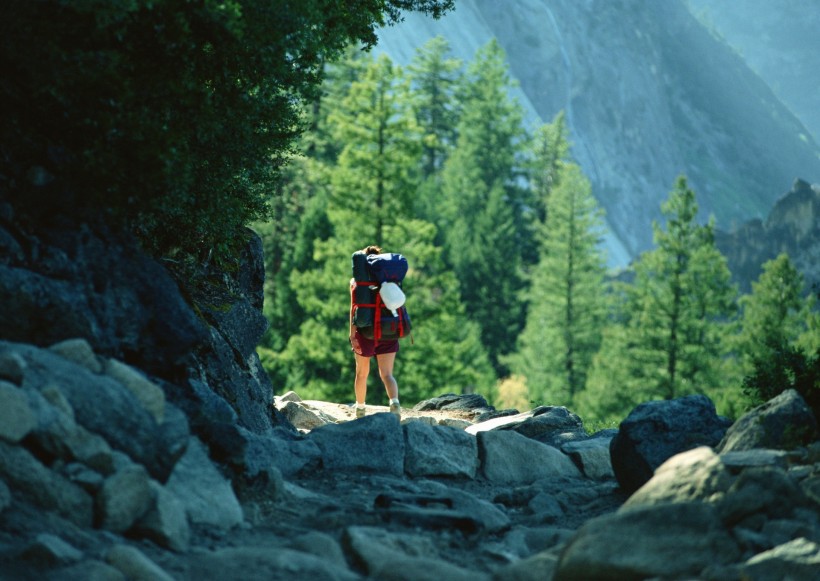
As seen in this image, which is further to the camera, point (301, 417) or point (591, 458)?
point (301, 417)

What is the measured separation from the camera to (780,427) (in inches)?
353

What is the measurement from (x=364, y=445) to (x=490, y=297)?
1830 inches

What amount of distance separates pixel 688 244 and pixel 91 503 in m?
32.7

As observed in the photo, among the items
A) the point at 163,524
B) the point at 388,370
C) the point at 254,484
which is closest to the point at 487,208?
the point at 388,370

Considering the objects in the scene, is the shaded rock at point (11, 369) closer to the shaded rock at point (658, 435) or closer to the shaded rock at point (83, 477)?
the shaded rock at point (83, 477)

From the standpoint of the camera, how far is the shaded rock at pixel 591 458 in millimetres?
12250

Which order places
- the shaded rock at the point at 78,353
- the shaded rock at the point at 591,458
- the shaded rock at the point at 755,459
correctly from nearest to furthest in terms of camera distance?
1. the shaded rock at the point at 78,353
2. the shaded rock at the point at 755,459
3. the shaded rock at the point at 591,458

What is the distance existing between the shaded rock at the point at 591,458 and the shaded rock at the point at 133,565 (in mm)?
7453

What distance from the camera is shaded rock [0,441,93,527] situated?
237 inches

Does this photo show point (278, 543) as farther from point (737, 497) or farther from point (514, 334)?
point (514, 334)

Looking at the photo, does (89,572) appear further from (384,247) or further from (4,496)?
(384,247)

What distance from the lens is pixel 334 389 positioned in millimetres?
33031

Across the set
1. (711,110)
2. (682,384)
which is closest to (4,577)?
(682,384)

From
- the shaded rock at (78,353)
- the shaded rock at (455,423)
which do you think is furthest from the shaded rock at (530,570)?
the shaded rock at (455,423)
